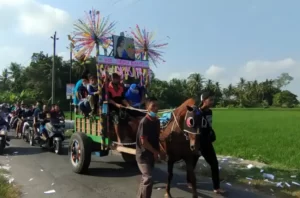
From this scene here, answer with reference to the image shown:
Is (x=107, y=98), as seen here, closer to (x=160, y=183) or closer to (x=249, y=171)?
(x=160, y=183)

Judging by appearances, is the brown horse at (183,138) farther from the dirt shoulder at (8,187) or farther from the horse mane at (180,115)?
the dirt shoulder at (8,187)

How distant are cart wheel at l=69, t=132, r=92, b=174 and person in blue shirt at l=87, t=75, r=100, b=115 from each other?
2.34 feet

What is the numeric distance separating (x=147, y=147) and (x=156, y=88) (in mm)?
74820

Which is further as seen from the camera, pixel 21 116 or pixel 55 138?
pixel 21 116

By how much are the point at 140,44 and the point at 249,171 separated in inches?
164

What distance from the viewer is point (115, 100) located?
27.2ft

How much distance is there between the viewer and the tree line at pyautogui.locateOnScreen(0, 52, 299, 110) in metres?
59.5

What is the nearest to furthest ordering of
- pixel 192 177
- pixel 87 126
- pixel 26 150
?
1. pixel 192 177
2. pixel 87 126
3. pixel 26 150

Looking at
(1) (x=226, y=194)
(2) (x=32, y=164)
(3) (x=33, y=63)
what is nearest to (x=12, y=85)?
(3) (x=33, y=63)

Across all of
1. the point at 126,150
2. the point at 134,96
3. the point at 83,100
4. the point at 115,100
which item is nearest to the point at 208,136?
the point at 126,150

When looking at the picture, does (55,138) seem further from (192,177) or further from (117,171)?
(192,177)

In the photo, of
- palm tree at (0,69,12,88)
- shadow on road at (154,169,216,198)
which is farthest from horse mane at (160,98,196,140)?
palm tree at (0,69,12,88)

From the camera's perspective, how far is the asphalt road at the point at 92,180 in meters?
7.15

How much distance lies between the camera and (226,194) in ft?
23.1
